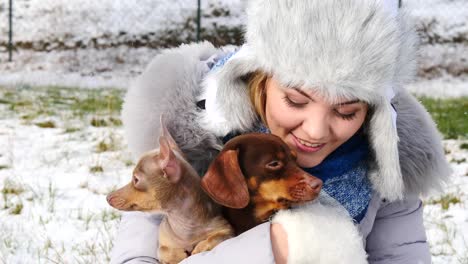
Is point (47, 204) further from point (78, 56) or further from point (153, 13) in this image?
point (153, 13)

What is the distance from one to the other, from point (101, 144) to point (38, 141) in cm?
54

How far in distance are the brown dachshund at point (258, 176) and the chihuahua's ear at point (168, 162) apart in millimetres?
97

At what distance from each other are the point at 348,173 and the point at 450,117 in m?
5.26

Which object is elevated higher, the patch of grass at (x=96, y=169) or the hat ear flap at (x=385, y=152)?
the hat ear flap at (x=385, y=152)

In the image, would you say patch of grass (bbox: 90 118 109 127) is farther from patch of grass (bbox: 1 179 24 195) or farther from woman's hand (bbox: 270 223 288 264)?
woman's hand (bbox: 270 223 288 264)

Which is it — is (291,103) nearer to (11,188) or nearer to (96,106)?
(11,188)

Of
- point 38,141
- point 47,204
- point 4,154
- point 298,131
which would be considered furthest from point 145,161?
point 38,141

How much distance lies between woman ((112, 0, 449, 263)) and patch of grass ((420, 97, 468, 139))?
3918 millimetres

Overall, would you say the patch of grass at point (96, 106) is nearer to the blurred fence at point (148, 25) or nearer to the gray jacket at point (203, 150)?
the gray jacket at point (203, 150)

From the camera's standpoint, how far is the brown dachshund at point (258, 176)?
5.96 ft

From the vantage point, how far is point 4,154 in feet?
16.4

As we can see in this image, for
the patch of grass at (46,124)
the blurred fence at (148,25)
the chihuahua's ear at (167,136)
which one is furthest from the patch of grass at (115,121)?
the blurred fence at (148,25)

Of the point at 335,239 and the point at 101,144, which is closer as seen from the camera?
the point at 335,239

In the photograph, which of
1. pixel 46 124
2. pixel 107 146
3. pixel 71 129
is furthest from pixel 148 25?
pixel 107 146
